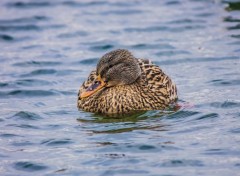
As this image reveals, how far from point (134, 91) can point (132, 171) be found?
327 centimetres

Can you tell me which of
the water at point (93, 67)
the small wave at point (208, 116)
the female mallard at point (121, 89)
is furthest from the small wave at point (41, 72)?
the small wave at point (208, 116)

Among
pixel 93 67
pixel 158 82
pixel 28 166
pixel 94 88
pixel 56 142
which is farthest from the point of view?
pixel 93 67

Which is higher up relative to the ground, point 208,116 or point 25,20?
point 25,20

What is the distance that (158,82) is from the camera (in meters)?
14.5

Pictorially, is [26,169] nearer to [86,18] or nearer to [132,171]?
[132,171]

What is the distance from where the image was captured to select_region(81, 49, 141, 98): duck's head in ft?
45.1

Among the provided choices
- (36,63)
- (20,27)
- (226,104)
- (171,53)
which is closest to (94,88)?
(226,104)

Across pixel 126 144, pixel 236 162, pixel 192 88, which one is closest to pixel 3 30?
pixel 192 88

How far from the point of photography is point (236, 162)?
436 inches

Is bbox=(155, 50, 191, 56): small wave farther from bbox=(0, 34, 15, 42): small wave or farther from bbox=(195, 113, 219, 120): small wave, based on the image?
bbox=(195, 113, 219, 120): small wave

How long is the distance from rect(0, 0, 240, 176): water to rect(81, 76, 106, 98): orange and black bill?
0.43 meters

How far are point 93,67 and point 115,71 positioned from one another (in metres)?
3.96

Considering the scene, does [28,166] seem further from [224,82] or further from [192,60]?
[192,60]

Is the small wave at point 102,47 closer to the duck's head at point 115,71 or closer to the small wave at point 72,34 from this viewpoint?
the small wave at point 72,34
